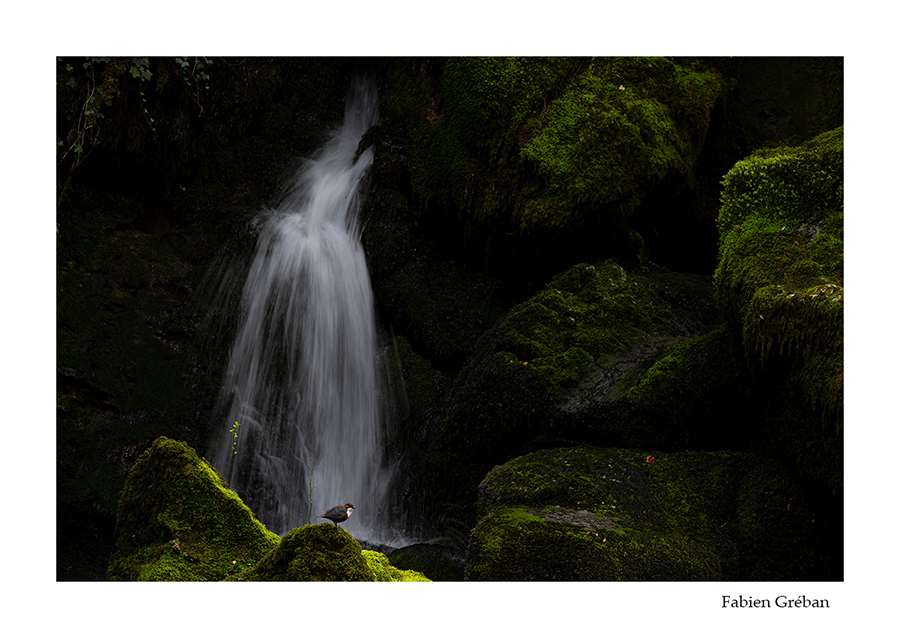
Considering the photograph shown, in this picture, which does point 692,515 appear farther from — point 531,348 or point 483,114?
point 483,114

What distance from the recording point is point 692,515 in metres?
4.64

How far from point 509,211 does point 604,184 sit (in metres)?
1.02

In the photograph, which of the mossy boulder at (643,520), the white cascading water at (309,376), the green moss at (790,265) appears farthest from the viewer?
the white cascading water at (309,376)

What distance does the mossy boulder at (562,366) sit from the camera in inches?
223

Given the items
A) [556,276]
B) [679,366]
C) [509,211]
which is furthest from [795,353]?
[509,211]

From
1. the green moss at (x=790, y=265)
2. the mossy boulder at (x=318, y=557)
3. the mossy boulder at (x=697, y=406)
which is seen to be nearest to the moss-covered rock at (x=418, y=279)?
the mossy boulder at (x=697, y=406)

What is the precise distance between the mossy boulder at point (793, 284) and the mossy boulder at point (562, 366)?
93 centimetres

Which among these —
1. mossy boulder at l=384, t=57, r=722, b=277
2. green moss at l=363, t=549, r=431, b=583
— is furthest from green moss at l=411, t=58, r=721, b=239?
green moss at l=363, t=549, r=431, b=583

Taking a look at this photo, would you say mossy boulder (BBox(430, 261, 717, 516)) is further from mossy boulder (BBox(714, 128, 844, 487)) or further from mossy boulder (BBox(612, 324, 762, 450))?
mossy boulder (BBox(714, 128, 844, 487))

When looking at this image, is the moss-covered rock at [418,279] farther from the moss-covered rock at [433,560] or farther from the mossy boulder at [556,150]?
the moss-covered rock at [433,560]

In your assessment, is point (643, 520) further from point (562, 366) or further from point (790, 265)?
point (790, 265)

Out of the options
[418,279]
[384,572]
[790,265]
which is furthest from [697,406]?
[418,279]

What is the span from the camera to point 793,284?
4.53 metres

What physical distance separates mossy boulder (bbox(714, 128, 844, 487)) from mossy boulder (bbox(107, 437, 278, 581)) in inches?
132
